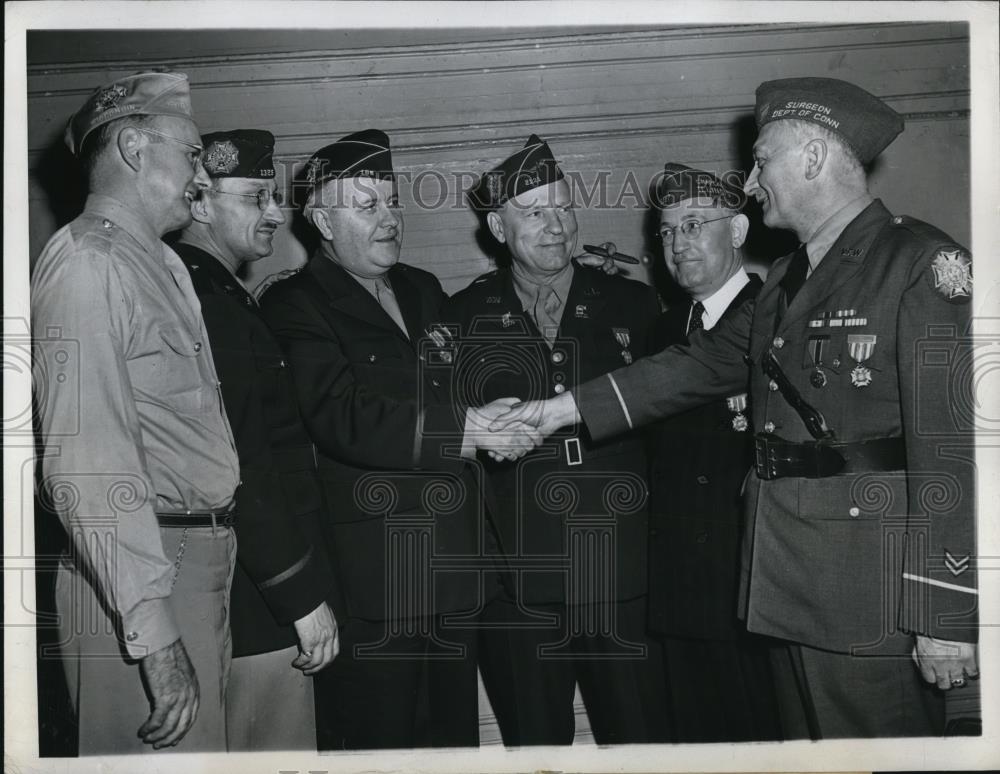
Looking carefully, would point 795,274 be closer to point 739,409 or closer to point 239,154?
point 739,409

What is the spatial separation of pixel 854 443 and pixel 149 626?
6.49 ft

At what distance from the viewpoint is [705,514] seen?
10.7ft

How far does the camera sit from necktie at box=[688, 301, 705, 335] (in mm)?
3361

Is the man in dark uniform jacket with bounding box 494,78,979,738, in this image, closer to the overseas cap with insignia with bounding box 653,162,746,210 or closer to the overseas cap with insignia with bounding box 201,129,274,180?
the overseas cap with insignia with bounding box 653,162,746,210

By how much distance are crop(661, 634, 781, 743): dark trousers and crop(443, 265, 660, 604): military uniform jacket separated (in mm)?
271

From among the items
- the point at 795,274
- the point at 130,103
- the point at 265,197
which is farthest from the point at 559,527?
the point at 130,103

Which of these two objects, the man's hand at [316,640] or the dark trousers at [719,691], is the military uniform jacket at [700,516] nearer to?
the dark trousers at [719,691]

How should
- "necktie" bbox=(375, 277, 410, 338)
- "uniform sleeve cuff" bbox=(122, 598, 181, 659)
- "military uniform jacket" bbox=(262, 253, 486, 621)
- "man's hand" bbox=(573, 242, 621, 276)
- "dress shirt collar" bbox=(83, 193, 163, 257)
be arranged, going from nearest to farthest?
"uniform sleeve cuff" bbox=(122, 598, 181, 659) < "dress shirt collar" bbox=(83, 193, 163, 257) < "military uniform jacket" bbox=(262, 253, 486, 621) < "necktie" bbox=(375, 277, 410, 338) < "man's hand" bbox=(573, 242, 621, 276)

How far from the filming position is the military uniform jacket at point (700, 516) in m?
3.22

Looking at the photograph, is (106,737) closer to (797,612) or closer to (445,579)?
(445,579)

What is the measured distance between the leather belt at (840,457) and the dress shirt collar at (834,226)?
0.53 metres

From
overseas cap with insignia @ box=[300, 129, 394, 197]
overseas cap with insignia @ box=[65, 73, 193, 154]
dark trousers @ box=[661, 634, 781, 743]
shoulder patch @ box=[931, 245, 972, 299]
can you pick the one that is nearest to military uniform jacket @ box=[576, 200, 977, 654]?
shoulder patch @ box=[931, 245, 972, 299]

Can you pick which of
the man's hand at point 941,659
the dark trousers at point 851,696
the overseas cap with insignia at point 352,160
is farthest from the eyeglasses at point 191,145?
the man's hand at point 941,659

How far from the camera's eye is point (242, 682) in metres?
3.08
